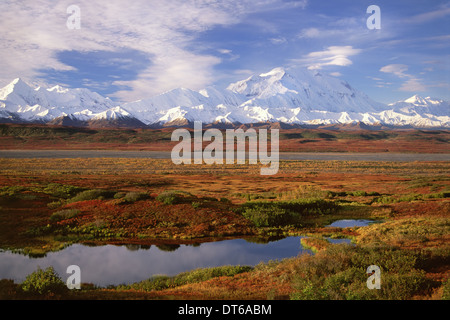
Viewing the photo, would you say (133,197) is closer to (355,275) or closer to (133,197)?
(133,197)

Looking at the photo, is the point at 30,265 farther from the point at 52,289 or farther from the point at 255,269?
the point at 255,269

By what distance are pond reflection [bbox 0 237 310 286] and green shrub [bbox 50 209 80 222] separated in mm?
4950

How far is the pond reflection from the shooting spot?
15273 millimetres

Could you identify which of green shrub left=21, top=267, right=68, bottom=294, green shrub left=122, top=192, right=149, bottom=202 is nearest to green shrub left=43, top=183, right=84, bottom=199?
green shrub left=122, top=192, right=149, bottom=202

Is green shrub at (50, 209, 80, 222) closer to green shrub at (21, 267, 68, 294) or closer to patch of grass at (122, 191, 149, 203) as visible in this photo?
patch of grass at (122, 191, 149, 203)

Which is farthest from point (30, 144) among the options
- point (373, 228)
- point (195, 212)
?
point (373, 228)

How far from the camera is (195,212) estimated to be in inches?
984

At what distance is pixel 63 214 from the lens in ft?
78.3

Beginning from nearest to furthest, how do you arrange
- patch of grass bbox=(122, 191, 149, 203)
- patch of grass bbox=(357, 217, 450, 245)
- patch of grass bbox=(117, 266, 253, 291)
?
patch of grass bbox=(117, 266, 253, 291) < patch of grass bbox=(357, 217, 450, 245) < patch of grass bbox=(122, 191, 149, 203)

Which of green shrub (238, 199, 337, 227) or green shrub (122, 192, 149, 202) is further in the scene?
green shrub (122, 192, 149, 202)

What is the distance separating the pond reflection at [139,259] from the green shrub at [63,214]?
4950 mm

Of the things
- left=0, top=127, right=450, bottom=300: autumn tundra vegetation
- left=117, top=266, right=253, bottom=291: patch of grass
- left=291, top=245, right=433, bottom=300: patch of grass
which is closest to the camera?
left=291, top=245, right=433, bottom=300: patch of grass

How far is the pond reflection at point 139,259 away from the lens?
601 inches

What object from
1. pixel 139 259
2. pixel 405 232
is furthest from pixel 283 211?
pixel 139 259
